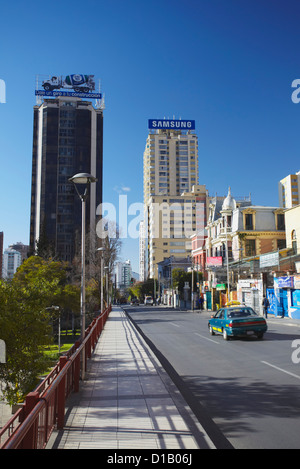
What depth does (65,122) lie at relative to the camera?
320 feet

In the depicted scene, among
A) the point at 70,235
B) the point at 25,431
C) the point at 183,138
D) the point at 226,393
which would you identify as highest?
the point at 183,138

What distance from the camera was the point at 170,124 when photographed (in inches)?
5482

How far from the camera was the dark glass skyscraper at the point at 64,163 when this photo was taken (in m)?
94.2

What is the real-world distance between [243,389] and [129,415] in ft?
11.0

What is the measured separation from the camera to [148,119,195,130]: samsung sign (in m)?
138

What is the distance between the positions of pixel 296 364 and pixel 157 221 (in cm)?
11888

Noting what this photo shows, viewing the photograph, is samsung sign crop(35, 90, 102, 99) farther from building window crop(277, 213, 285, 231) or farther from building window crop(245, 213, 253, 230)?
building window crop(277, 213, 285, 231)

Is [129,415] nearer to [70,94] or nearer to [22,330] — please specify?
[22,330]

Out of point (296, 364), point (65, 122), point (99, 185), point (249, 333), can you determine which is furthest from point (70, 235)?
point (296, 364)

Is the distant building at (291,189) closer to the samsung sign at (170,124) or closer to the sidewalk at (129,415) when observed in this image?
the samsung sign at (170,124)

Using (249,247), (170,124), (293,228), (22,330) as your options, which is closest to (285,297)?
(293,228)
